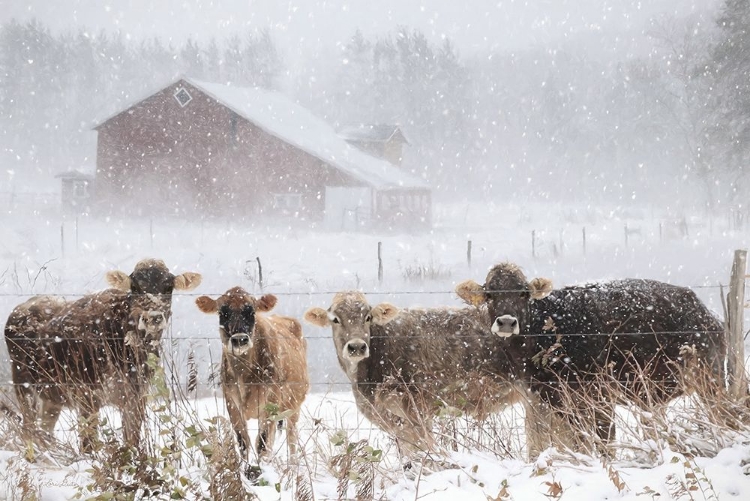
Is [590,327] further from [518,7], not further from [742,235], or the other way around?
[518,7]

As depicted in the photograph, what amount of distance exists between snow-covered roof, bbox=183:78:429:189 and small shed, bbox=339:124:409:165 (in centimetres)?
198

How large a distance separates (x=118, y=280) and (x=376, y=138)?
39.6 m

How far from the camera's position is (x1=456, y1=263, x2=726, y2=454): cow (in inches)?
254

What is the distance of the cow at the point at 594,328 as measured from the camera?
645 centimetres

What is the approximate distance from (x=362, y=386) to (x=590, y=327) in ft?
7.12

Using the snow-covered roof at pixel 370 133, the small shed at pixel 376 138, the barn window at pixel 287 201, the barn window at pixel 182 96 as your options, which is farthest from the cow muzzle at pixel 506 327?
the snow-covered roof at pixel 370 133

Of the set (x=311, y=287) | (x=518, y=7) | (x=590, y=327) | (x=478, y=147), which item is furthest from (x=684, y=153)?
(x=518, y=7)

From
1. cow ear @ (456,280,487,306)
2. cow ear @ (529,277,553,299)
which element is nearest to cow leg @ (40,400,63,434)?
cow ear @ (456,280,487,306)

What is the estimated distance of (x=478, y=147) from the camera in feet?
237

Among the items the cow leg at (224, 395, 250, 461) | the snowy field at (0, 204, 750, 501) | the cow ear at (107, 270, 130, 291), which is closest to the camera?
the snowy field at (0, 204, 750, 501)

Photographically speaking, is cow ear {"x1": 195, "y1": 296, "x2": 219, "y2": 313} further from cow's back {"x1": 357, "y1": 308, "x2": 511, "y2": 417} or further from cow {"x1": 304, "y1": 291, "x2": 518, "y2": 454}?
cow's back {"x1": 357, "y1": 308, "x2": 511, "y2": 417}

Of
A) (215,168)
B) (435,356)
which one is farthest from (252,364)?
(215,168)

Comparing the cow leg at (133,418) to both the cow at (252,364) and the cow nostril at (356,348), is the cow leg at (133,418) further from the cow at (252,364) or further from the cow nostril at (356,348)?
the cow nostril at (356,348)

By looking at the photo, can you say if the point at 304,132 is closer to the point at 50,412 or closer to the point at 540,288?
the point at 50,412
